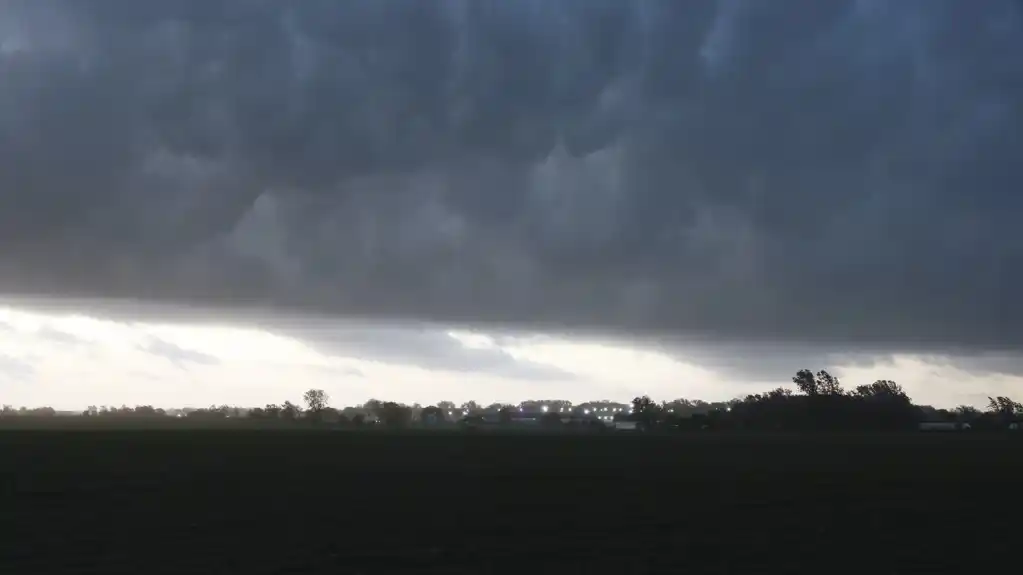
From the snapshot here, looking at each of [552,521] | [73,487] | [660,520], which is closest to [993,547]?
[660,520]

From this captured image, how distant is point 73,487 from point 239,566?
1655cm

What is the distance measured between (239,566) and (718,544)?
1215cm

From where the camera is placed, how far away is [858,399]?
7156 inches

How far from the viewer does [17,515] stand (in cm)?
2678

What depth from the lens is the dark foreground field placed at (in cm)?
2167

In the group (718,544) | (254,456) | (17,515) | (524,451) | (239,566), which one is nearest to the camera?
(239,566)

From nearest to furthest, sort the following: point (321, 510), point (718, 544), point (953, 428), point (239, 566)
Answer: point (239, 566)
point (718, 544)
point (321, 510)
point (953, 428)

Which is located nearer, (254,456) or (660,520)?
(660,520)

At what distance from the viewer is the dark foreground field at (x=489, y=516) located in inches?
853

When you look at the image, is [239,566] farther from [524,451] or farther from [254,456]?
[524,451]

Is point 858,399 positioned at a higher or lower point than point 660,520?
higher

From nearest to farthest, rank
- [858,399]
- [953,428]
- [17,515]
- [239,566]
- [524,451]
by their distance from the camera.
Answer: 1. [239,566]
2. [17,515]
3. [524,451]
4. [953,428]
5. [858,399]

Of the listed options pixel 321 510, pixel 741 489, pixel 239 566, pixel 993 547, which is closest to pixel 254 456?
pixel 321 510

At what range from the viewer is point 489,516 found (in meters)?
28.6
